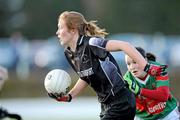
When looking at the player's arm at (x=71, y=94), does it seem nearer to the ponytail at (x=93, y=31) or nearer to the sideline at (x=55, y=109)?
the ponytail at (x=93, y=31)

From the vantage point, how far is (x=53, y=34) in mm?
47938

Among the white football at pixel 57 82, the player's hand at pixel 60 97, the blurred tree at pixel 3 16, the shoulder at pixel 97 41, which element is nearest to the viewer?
the shoulder at pixel 97 41

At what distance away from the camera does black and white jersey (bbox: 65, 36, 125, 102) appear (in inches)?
357

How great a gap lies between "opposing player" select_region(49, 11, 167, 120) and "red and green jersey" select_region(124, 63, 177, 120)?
495 millimetres

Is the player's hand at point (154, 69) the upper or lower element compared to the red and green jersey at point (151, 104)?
upper

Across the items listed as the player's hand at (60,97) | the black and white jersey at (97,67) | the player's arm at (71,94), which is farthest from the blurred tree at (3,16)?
the black and white jersey at (97,67)

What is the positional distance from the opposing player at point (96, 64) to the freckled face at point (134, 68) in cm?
36

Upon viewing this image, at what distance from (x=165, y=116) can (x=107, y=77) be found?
3.97ft

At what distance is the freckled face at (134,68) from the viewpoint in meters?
9.55

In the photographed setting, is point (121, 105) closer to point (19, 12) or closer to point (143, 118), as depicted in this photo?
point (143, 118)

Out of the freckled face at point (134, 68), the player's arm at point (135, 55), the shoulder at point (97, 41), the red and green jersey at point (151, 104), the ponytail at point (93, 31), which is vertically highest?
the ponytail at point (93, 31)

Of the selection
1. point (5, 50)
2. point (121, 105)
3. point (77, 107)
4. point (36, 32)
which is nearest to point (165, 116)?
point (121, 105)

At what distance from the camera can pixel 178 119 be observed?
32.9ft

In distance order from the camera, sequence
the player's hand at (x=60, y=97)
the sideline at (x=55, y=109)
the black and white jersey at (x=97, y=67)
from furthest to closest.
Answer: the sideline at (x=55, y=109) → the player's hand at (x=60, y=97) → the black and white jersey at (x=97, y=67)
